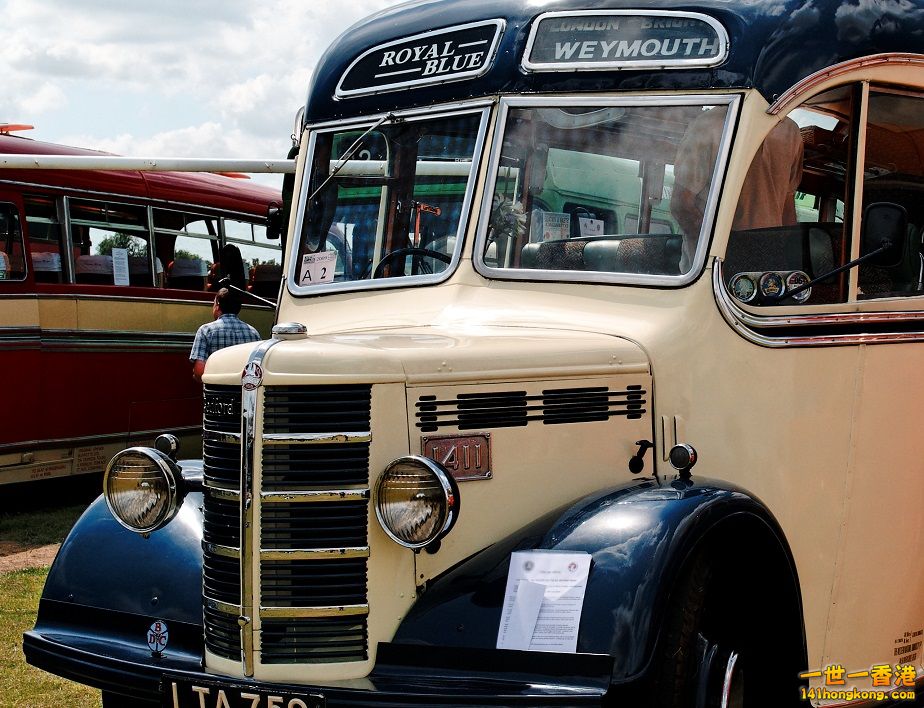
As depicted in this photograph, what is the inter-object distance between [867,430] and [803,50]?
1.37 meters

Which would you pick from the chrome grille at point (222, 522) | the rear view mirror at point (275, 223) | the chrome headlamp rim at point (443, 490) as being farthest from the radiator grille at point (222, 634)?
the rear view mirror at point (275, 223)

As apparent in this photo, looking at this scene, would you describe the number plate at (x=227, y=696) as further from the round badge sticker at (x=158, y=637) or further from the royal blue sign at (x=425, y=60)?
Result: the royal blue sign at (x=425, y=60)

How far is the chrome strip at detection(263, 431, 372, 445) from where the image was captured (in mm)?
3688

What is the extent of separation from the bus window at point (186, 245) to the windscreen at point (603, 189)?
8.71 m

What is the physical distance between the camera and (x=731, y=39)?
452cm

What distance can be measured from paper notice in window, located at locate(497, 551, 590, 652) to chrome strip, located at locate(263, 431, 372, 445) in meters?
0.60

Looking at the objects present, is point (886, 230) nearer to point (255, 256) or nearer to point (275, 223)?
point (275, 223)

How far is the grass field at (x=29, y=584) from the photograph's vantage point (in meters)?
6.13

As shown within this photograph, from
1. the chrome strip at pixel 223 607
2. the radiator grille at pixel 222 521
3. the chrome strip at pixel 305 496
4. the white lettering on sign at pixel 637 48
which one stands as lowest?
the chrome strip at pixel 223 607

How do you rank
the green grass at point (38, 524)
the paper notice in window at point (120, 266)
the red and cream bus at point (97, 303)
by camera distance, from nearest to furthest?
the green grass at point (38, 524) < the red and cream bus at point (97, 303) < the paper notice in window at point (120, 266)

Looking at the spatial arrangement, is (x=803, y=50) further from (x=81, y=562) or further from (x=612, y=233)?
(x=81, y=562)

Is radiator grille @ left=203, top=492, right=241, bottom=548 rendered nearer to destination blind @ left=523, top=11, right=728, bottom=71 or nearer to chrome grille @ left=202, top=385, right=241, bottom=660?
chrome grille @ left=202, top=385, right=241, bottom=660

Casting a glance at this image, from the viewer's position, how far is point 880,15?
187 inches

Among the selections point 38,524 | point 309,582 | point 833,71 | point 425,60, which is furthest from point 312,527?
point 38,524
